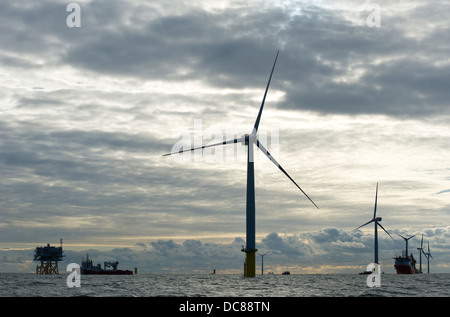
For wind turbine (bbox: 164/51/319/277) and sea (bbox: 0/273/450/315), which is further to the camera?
wind turbine (bbox: 164/51/319/277)

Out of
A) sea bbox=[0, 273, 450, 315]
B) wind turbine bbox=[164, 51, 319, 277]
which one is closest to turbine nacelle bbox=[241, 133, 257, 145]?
wind turbine bbox=[164, 51, 319, 277]

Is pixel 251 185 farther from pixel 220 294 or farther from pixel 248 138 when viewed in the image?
pixel 220 294

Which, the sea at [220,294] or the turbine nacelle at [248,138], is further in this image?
the turbine nacelle at [248,138]

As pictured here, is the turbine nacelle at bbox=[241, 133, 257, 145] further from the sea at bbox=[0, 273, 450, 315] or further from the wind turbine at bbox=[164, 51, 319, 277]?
the sea at bbox=[0, 273, 450, 315]

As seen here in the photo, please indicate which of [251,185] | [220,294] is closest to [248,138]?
[251,185]

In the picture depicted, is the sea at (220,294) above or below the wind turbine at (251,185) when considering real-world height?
below

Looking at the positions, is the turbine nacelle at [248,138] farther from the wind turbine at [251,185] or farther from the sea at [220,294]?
the sea at [220,294]

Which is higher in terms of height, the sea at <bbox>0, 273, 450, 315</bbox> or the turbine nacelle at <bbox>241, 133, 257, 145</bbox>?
the turbine nacelle at <bbox>241, 133, 257, 145</bbox>

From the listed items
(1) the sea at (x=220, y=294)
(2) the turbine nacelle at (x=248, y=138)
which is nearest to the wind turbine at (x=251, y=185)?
(2) the turbine nacelle at (x=248, y=138)
